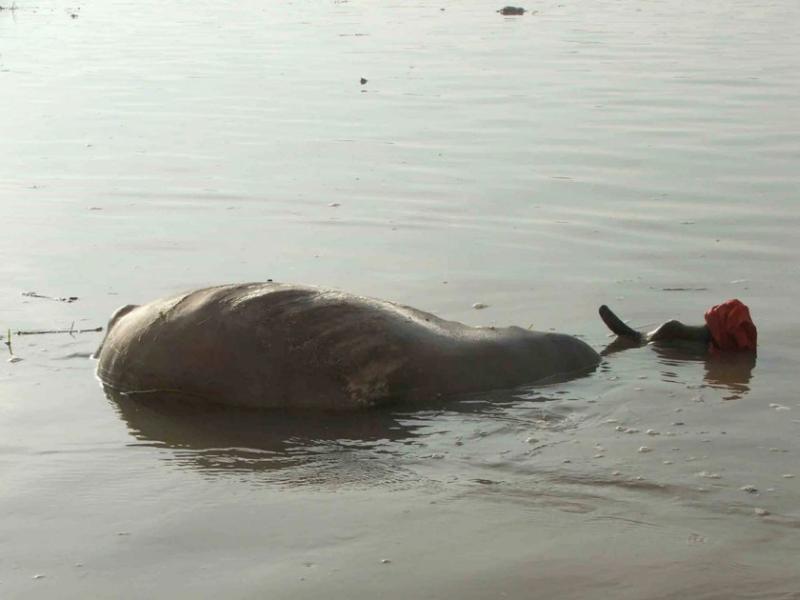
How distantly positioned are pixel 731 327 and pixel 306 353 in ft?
6.75

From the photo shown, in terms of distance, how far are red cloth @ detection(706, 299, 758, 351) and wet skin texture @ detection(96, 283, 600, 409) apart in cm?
82

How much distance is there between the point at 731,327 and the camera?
21.4 ft

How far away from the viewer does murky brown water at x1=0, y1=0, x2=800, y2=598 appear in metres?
4.37

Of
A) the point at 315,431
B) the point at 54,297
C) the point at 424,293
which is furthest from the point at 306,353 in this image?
the point at 54,297

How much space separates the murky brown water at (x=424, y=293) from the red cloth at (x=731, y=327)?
153mm

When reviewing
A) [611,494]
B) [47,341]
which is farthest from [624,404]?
[47,341]

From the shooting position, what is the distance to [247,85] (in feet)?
54.0

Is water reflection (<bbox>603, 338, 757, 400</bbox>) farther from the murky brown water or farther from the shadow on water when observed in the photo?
the shadow on water

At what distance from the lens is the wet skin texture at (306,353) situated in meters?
5.90

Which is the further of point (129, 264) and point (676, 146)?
point (676, 146)

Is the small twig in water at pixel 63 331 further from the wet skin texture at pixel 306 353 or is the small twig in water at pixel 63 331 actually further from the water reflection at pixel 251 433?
the water reflection at pixel 251 433

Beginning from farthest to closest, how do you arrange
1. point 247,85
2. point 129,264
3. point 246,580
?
1. point 247,85
2. point 129,264
3. point 246,580

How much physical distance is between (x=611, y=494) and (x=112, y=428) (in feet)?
7.28

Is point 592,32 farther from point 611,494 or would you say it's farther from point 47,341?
point 611,494
